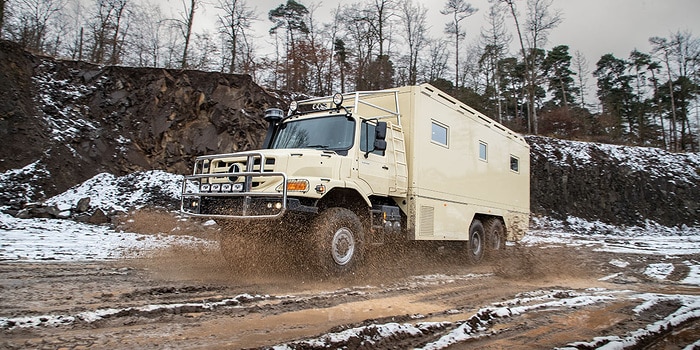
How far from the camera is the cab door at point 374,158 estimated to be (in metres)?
7.63

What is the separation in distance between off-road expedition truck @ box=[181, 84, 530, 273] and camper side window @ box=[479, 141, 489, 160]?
27mm

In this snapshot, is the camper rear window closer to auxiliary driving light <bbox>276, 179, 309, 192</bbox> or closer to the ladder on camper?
the ladder on camper

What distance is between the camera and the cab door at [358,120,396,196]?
763 centimetres

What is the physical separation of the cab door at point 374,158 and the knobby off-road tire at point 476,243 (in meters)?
3.62

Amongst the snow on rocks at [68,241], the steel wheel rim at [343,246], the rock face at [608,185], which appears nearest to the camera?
the steel wheel rim at [343,246]

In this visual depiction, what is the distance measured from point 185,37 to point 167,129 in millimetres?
8594

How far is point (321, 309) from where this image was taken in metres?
4.79

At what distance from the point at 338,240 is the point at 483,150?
237 inches

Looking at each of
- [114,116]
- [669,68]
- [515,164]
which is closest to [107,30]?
[114,116]

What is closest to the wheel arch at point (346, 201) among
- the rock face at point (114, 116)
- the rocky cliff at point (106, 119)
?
the rocky cliff at point (106, 119)

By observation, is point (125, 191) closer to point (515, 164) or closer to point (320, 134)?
point (320, 134)

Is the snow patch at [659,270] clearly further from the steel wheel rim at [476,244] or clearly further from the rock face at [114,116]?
the rock face at [114,116]

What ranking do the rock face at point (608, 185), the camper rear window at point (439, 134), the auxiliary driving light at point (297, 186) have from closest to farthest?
the auxiliary driving light at point (297, 186) < the camper rear window at point (439, 134) < the rock face at point (608, 185)

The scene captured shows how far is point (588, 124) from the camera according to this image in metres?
40.4
